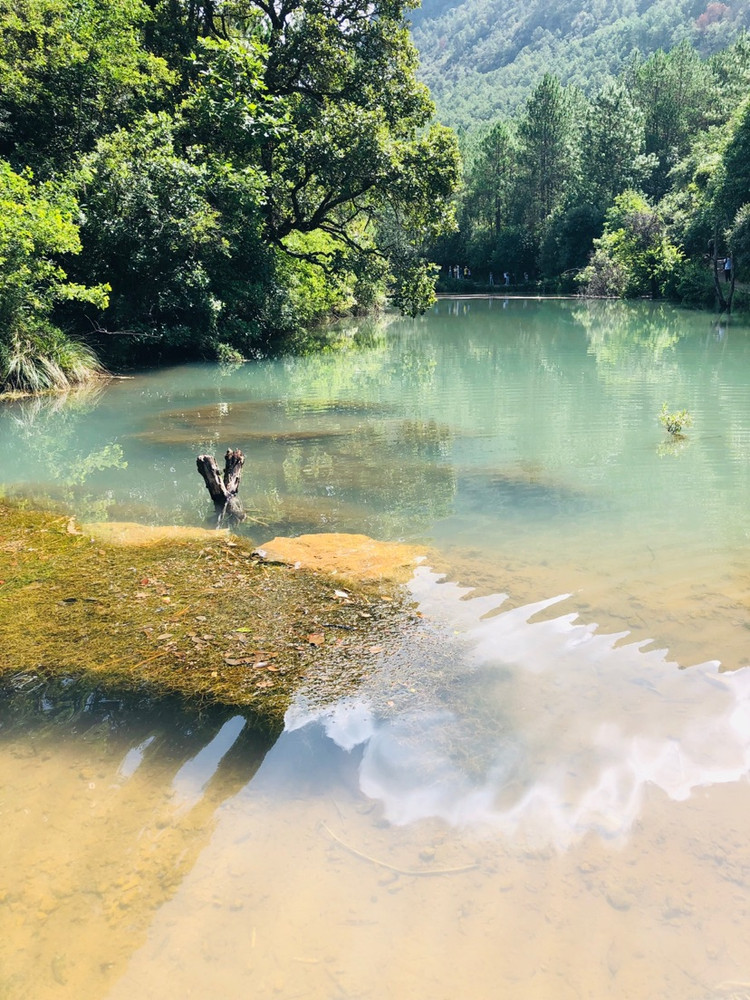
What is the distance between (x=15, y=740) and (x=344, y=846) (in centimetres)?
189

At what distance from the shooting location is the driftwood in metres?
7.47

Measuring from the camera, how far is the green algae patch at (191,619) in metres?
4.11

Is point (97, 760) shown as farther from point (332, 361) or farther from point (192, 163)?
point (192, 163)

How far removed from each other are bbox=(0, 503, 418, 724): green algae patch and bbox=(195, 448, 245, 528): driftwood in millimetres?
1083

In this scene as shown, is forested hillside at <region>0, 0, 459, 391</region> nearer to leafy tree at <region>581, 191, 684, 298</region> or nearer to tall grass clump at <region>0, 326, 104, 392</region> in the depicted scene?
tall grass clump at <region>0, 326, 104, 392</region>


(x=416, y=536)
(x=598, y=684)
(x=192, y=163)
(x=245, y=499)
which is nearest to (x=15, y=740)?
(x=598, y=684)

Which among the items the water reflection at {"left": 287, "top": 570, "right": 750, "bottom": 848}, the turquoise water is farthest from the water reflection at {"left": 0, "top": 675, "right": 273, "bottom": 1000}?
the turquoise water

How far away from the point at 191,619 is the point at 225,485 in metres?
3.04

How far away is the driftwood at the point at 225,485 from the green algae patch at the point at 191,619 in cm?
108

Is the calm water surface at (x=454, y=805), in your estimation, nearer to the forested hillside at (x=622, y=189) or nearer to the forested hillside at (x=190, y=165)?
the forested hillside at (x=190, y=165)

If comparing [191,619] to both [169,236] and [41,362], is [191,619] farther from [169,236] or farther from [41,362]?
[169,236]

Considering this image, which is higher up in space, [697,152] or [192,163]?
[697,152]

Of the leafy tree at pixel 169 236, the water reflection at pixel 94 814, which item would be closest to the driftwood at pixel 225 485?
the water reflection at pixel 94 814

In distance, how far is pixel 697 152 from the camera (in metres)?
47.8
